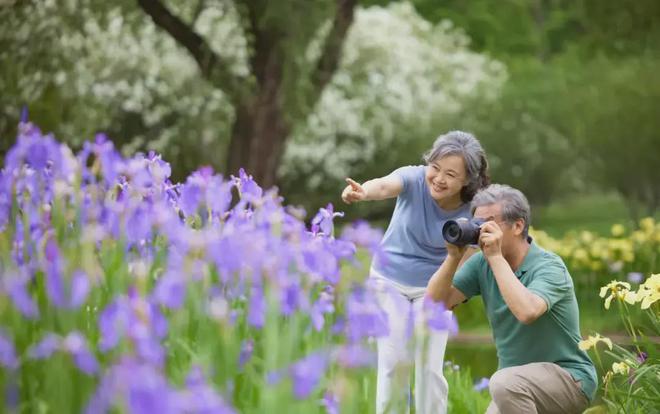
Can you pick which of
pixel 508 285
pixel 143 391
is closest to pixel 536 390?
pixel 508 285

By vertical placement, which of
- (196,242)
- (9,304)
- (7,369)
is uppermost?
(196,242)

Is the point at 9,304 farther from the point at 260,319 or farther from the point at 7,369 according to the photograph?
the point at 260,319

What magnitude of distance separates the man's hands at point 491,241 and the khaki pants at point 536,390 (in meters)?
0.46

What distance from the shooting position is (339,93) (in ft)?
60.5

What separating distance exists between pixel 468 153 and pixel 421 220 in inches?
14.7

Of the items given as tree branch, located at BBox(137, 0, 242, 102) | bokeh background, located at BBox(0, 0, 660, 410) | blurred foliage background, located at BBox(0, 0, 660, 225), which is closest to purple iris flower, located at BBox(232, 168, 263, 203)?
bokeh background, located at BBox(0, 0, 660, 410)

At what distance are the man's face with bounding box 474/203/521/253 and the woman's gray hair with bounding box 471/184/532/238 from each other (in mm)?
13

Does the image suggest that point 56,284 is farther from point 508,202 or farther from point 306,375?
point 508,202

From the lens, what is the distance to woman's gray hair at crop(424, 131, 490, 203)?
435cm

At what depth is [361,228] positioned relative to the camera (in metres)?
2.73

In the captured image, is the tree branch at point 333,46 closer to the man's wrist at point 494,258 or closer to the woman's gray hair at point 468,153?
the woman's gray hair at point 468,153

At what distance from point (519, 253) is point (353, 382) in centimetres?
154

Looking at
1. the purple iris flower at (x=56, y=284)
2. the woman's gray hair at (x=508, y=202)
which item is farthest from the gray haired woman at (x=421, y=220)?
the purple iris flower at (x=56, y=284)

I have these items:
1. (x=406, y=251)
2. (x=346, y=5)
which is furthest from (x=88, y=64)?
(x=406, y=251)
